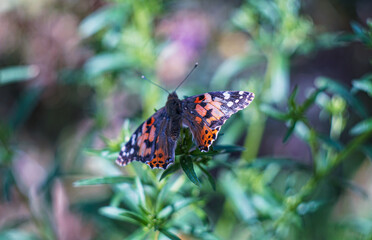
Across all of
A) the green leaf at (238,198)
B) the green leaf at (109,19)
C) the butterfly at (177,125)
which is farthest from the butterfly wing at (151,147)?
the green leaf at (109,19)

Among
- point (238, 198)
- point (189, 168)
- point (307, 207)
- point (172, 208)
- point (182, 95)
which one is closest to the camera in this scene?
point (189, 168)

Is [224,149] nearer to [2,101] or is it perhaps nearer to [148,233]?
[148,233]

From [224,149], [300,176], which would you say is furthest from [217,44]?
[224,149]

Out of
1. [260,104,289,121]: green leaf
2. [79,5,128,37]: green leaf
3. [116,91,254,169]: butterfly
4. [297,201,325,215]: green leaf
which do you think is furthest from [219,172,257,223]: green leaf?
[79,5,128,37]: green leaf

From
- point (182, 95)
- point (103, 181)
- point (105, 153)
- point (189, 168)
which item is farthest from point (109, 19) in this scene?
point (189, 168)

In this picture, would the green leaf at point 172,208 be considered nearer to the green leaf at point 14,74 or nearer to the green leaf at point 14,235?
the green leaf at point 14,235

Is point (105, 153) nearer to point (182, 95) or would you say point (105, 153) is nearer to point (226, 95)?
point (226, 95)

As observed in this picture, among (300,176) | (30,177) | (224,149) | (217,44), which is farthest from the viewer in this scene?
(217,44)

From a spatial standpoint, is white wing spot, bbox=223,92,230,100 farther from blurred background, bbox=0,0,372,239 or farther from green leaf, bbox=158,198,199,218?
green leaf, bbox=158,198,199,218
